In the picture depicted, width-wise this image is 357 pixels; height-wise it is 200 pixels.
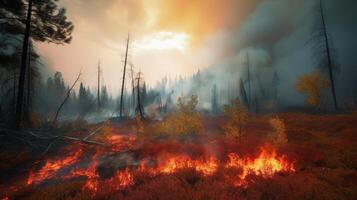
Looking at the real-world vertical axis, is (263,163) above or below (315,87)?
below

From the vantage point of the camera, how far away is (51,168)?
495 inches

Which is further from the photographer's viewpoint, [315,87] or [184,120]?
[315,87]

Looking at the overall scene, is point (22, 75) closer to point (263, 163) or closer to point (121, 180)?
point (121, 180)

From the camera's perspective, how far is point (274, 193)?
23.7 feet

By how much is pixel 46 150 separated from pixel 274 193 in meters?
16.6

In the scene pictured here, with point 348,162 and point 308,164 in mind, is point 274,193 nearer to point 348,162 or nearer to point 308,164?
point 308,164

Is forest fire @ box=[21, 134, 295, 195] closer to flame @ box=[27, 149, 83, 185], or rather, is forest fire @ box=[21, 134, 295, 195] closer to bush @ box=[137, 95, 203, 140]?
flame @ box=[27, 149, 83, 185]

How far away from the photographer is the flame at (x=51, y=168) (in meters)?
A: 11.0

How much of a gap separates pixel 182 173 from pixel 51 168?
9.95 meters

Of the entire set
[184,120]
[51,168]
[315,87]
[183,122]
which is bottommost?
[51,168]

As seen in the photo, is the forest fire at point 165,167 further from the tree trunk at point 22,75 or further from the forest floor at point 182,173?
the tree trunk at point 22,75

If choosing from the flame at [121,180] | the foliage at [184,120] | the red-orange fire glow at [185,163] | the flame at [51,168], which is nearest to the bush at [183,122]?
the foliage at [184,120]

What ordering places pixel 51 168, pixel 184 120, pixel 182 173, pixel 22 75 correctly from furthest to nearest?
pixel 184 120 → pixel 22 75 → pixel 51 168 → pixel 182 173

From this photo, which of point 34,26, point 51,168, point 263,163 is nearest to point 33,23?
point 34,26
